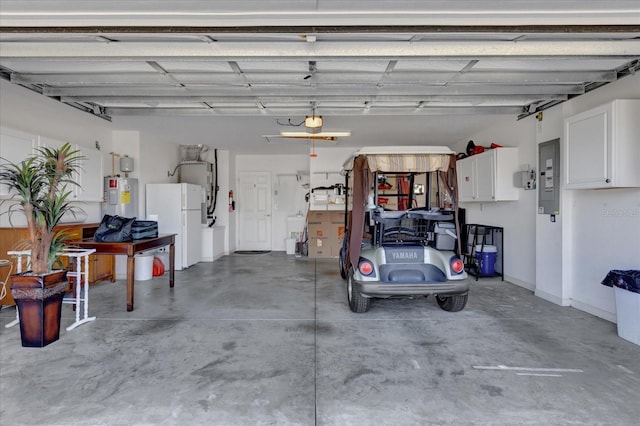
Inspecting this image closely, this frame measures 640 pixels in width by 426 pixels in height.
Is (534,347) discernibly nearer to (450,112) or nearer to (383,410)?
(383,410)

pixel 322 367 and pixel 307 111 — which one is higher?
pixel 307 111

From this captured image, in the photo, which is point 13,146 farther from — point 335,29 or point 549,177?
point 549,177

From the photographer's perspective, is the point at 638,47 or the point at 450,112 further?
the point at 450,112

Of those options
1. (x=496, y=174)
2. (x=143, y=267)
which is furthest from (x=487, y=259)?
(x=143, y=267)

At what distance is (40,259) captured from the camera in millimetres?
3227

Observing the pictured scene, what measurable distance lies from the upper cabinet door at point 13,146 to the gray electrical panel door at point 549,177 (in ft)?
20.8

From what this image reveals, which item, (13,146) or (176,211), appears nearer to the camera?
(13,146)

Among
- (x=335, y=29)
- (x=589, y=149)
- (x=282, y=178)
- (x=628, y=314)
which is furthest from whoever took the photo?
(x=282, y=178)

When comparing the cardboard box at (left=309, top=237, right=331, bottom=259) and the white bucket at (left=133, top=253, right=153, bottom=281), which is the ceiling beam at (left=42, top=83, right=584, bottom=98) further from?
the cardboard box at (left=309, top=237, right=331, bottom=259)

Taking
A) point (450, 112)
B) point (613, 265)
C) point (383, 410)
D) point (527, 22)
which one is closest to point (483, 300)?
point (613, 265)

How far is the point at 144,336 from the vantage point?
11.0 feet

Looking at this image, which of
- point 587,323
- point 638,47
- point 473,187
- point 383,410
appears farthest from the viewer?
point 473,187

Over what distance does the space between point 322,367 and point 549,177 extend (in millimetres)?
3869
